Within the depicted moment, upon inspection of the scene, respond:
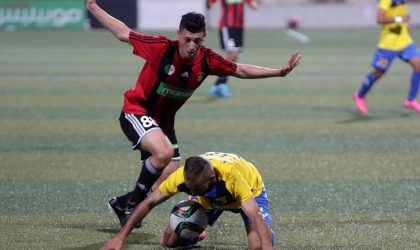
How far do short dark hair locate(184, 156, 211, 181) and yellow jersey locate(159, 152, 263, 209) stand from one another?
0.74 feet

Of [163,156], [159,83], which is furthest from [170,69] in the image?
[163,156]

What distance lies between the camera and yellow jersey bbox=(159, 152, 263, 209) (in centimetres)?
639

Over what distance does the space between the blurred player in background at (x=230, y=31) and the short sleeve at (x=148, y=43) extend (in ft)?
30.0

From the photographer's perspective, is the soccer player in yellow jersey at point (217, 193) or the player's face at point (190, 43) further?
the player's face at point (190, 43)

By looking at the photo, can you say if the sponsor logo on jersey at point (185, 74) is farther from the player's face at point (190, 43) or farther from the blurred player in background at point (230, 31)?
the blurred player in background at point (230, 31)

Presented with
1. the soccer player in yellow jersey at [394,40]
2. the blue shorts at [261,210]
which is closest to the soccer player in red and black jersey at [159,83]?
the blue shorts at [261,210]

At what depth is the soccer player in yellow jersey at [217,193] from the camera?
6203 millimetres

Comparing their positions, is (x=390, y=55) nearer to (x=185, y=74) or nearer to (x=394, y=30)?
(x=394, y=30)

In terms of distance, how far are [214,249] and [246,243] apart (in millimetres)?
290

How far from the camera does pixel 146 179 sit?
726cm

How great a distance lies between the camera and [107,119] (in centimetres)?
1398

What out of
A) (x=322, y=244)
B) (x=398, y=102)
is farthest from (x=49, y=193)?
(x=398, y=102)

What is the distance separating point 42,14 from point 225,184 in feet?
95.5

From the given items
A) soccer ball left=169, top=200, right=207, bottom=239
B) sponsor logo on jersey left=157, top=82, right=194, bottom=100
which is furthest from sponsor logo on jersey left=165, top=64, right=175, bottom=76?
soccer ball left=169, top=200, right=207, bottom=239
